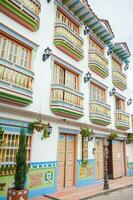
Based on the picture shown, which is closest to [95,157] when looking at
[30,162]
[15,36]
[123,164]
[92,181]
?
[92,181]

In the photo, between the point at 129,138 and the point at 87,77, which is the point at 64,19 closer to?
the point at 87,77

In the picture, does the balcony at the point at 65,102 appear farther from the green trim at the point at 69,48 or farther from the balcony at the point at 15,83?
the green trim at the point at 69,48

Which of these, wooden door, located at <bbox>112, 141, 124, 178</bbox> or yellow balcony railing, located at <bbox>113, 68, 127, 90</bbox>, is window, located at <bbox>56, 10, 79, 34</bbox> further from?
wooden door, located at <bbox>112, 141, 124, 178</bbox>

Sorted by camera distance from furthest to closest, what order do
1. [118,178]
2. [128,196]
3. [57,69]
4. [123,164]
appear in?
[123,164] < [118,178] < [57,69] < [128,196]

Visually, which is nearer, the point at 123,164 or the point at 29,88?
the point at 29,88


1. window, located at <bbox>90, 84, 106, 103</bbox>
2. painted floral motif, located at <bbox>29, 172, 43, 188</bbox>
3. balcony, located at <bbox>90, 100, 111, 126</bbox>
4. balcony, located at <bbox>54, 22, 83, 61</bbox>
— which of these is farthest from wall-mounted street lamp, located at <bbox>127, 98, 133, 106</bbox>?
painted floral motif, located at <bbox>29, 172, 43, 188</bbox>

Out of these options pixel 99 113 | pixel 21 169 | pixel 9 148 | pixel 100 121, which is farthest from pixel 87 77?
pixel 21 169

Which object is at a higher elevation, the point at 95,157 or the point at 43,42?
the point at 43,42

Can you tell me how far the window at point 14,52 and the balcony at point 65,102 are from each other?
197 cm

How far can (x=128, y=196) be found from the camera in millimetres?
11109

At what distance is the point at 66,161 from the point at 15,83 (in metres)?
5.51

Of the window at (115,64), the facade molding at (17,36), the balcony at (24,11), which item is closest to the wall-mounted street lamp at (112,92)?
the window at (115,64)

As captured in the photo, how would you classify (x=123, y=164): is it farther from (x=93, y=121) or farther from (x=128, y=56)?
(x=128, y=56)

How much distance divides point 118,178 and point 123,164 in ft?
6.40
